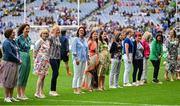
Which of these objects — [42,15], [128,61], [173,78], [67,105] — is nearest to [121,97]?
[67,105]

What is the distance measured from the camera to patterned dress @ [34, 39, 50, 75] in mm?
20344

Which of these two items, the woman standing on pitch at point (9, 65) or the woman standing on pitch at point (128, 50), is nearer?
the woman standing on pitch at point (9, 65)

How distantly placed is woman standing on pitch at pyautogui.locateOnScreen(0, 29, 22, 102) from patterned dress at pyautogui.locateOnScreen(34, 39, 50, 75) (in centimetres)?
108

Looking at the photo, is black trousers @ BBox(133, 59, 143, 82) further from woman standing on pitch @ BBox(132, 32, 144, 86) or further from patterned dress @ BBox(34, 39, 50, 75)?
patterned dress @ BBox(34, 39, 50, 75)

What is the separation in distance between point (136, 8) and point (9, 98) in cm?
4026

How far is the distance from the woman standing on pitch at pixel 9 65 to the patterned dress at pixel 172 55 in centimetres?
909

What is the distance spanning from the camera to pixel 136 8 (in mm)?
58812

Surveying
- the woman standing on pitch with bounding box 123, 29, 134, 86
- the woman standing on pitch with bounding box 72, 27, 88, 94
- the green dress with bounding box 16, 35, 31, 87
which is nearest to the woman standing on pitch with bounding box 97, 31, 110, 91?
the woman standing on pitch with bounding box 123, 29, 134, 86

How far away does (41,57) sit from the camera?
802 inches

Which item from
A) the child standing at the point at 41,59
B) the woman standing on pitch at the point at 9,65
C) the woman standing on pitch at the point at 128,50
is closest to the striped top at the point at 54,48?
the child standing at the point at 41,59

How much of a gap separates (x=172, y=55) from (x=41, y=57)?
8.26 m

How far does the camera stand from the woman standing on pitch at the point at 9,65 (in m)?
19.2

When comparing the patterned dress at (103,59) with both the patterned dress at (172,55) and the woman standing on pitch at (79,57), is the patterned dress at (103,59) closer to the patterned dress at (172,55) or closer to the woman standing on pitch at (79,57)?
the woman standing on pitch at (79,57)

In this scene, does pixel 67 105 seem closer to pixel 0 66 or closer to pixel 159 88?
pixel 0 66
